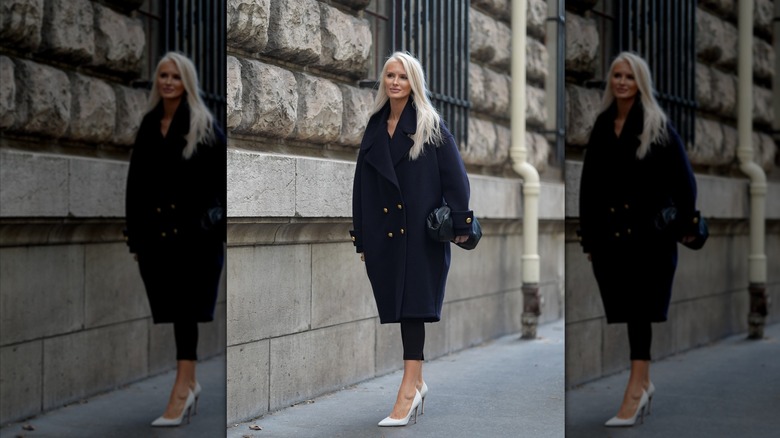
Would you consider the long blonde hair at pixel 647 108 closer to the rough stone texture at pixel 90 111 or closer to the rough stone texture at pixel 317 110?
the rough stone texture at pixel 90 111

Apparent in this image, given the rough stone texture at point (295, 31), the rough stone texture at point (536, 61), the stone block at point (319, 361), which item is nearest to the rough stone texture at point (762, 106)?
the rough stone texture at point (295, 31)

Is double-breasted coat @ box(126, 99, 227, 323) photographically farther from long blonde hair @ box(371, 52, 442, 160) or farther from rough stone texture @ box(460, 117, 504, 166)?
rough stone texture @ box(460, 117, 504, 166)

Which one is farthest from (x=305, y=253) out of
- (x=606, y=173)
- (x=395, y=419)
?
(x=606, y=173)

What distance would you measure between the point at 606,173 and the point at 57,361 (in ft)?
4.13

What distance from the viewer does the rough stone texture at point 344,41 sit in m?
5.18

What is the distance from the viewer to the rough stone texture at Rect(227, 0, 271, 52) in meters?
4.67

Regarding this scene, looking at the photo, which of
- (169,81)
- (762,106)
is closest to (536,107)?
(762,106)

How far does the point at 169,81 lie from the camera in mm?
2020

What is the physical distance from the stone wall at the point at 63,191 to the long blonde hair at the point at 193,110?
0.40ft

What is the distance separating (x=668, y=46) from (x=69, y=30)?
1375 millimetres

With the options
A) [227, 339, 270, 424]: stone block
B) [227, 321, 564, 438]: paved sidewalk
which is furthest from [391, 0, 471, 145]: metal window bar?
[227, 339, 270, 424]: stone block

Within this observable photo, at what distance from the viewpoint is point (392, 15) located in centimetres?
518

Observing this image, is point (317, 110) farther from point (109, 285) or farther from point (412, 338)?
point (109, 285)

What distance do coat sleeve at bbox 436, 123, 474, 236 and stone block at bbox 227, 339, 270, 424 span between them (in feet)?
3.65
